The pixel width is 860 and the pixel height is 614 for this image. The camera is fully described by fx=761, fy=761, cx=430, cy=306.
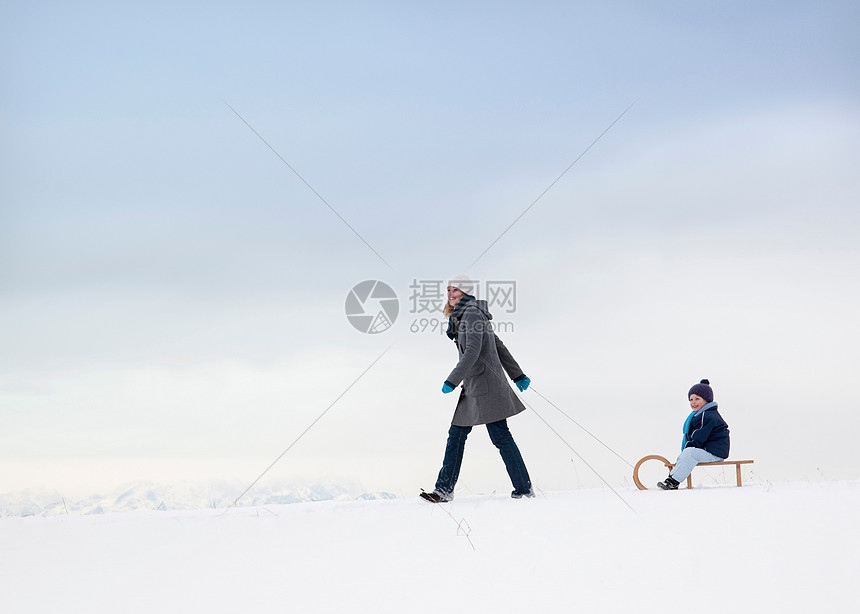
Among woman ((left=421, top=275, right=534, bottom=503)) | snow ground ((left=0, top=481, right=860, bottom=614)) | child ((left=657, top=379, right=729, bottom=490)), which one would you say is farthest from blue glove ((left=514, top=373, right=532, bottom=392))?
child ((left=657, top=379, right=729, bottom=490))

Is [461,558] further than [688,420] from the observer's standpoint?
No

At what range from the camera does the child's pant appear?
24.7ft

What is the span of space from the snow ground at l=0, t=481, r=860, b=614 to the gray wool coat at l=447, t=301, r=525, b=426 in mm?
866

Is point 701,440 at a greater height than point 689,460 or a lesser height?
greater

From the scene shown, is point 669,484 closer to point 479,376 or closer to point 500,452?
point 500,452

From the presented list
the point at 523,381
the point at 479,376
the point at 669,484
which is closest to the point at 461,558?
the point at 479,376

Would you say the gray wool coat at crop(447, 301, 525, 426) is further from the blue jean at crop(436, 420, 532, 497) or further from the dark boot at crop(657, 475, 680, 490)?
the dark boot at crop(657, 475, 680, 490)

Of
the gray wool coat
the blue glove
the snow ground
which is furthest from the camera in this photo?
the blue glove

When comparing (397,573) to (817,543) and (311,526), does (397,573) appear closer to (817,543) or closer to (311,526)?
(311,526)

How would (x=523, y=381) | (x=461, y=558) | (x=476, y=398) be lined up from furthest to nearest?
(x=523, y=381)
(x=476, y=398)
(x=461, y=558)

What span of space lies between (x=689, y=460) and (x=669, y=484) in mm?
310

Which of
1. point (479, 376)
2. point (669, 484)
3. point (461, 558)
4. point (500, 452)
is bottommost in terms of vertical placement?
point (461, 558)

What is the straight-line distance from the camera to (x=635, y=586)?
13.8 ft

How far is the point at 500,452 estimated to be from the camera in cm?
709
